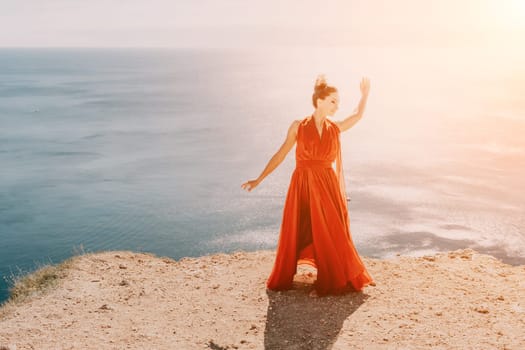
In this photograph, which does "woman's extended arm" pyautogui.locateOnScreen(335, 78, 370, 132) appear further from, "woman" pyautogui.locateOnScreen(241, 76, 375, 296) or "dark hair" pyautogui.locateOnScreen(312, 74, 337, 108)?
"dark hair" pyautogui.locateOnScreen(312, 74, 337, 108)

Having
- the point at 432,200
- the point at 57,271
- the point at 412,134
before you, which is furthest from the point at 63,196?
the point at 412,134

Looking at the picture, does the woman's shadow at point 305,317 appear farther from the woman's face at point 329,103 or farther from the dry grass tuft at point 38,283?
the dry grass tuft at point 38,283

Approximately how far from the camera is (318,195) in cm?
640

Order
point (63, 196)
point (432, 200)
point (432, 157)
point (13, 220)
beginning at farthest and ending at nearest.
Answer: point (432, 157) → point (63, 196) → point (432, 200) → point (13, 220)

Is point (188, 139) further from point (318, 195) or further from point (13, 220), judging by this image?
point (318, 195)

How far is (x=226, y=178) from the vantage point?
3547 centimetres

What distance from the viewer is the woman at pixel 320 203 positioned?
639cm

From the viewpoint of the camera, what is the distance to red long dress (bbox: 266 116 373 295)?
21.0 feet

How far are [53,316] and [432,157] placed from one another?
38.0m

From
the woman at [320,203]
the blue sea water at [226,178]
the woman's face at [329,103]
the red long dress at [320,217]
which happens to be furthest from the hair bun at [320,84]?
the blue sea water at [226,178]

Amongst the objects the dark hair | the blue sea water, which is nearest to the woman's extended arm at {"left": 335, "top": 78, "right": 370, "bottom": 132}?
the dark hair

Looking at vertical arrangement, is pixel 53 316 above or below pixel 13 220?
above

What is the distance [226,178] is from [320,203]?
29.2 m

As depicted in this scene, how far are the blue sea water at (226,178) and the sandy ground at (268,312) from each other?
11558mm
